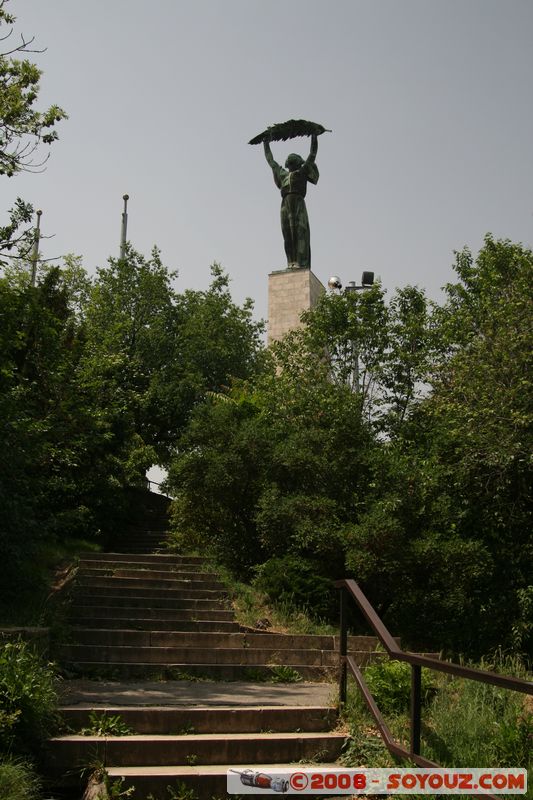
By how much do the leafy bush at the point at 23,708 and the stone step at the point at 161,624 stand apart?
183 inches

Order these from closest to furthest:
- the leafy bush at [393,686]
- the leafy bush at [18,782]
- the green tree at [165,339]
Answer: the leafy bush at [18,782] → the leafy bush at [393,686] → the green tree at [165,339]

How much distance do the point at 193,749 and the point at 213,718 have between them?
1.49ft

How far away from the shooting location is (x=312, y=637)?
10227 millimetres

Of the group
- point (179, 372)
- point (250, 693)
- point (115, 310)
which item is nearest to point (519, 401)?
point (250, 693)

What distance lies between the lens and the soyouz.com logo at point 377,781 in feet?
14.9

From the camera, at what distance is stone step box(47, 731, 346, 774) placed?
5.30 m

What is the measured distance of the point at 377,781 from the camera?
16.5ft

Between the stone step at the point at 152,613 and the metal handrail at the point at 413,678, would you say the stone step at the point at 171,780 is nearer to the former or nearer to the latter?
the metal handrail at the point at 413,678

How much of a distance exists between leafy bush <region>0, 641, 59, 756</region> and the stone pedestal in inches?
726

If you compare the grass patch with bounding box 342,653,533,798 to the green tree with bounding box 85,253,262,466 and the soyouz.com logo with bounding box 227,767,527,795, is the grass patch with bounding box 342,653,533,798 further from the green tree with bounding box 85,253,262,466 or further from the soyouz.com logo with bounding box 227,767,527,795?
the green tree with bounding box 85,253,262,466

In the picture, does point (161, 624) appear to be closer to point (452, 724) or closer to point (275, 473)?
point (275, 473)

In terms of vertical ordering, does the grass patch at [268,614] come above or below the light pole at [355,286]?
below

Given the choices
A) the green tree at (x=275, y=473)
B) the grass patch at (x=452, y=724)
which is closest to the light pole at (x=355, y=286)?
the green tree at (x=275, y=473)

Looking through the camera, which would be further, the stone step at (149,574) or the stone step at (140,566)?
the stone step at (140,566)
